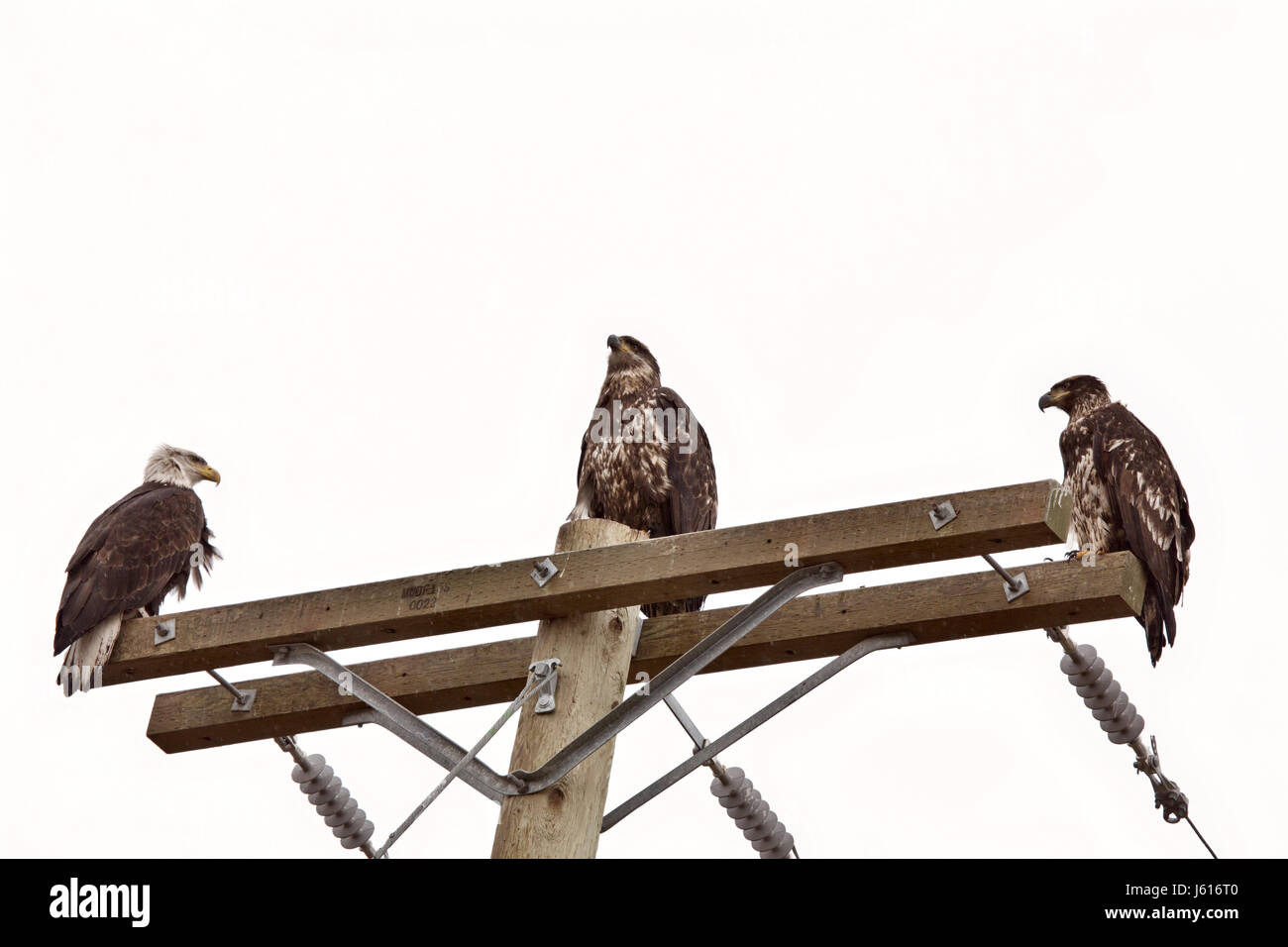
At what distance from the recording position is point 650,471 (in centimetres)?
786

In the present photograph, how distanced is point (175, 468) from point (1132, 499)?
516 centimetres

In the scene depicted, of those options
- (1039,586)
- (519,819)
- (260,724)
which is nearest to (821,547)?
(1039,586)

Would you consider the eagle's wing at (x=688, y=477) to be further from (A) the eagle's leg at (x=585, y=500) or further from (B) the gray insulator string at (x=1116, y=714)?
(B) the gray insulator string at (x=1116, y=714)

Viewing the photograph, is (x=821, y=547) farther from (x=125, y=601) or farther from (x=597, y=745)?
(x=125, y=601)

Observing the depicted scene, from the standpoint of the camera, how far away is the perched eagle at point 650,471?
7.84 metres

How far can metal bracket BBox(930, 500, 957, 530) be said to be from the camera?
4395mm

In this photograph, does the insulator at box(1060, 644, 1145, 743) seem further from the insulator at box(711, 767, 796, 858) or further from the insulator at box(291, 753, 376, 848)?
the insulator at box(291, 753, 376, 848)

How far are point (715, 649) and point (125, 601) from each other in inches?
117

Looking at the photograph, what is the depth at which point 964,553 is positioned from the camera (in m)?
4.42

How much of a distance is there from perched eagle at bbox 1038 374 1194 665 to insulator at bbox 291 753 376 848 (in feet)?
10.7

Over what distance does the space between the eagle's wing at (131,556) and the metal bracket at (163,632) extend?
0.85m

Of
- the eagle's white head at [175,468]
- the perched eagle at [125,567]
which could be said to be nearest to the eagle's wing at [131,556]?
the perched eagle at [125,567]

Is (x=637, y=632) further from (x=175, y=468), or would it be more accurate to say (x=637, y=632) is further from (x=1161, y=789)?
(x=175, y=468)

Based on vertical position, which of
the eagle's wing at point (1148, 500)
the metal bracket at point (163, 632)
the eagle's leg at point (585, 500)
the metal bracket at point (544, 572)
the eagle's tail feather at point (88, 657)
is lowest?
the metal bracket at point (544, 572)
